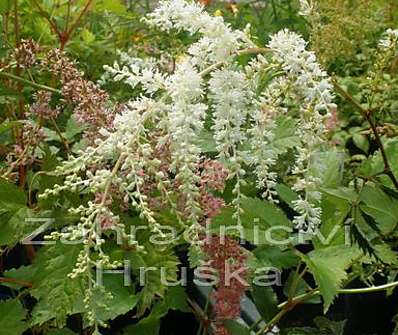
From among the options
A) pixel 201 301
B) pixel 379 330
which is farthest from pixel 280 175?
pixel 379 330

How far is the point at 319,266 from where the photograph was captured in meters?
0.93

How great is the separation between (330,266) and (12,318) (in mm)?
440

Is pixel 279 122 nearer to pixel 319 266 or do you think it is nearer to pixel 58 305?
pixel 319 266

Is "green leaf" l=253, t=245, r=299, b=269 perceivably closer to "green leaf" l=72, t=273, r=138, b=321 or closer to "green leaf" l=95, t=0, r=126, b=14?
"green leaf" l=72, t=273, r=138, b=321

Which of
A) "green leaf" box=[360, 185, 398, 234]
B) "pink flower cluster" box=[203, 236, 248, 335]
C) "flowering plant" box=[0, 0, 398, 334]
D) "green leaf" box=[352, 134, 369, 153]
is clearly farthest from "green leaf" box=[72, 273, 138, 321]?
"green leaf" box=[352, 134, 369, 153]

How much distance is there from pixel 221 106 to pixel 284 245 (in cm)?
24

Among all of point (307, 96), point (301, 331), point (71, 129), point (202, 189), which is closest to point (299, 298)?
point (301, 331)

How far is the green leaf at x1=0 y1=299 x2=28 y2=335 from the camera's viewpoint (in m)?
1.07

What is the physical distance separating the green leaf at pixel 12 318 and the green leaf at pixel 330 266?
400 millimetres

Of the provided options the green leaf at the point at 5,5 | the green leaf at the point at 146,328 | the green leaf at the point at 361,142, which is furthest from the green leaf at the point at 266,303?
the green leaf at the point at 361,142

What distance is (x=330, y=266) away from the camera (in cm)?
94

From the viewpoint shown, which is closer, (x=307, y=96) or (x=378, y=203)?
(x=307, y=96)

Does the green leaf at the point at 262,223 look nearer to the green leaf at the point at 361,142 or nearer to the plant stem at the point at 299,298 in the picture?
the plant stem at the point at 299,298

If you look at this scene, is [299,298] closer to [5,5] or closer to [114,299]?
[114,299]
